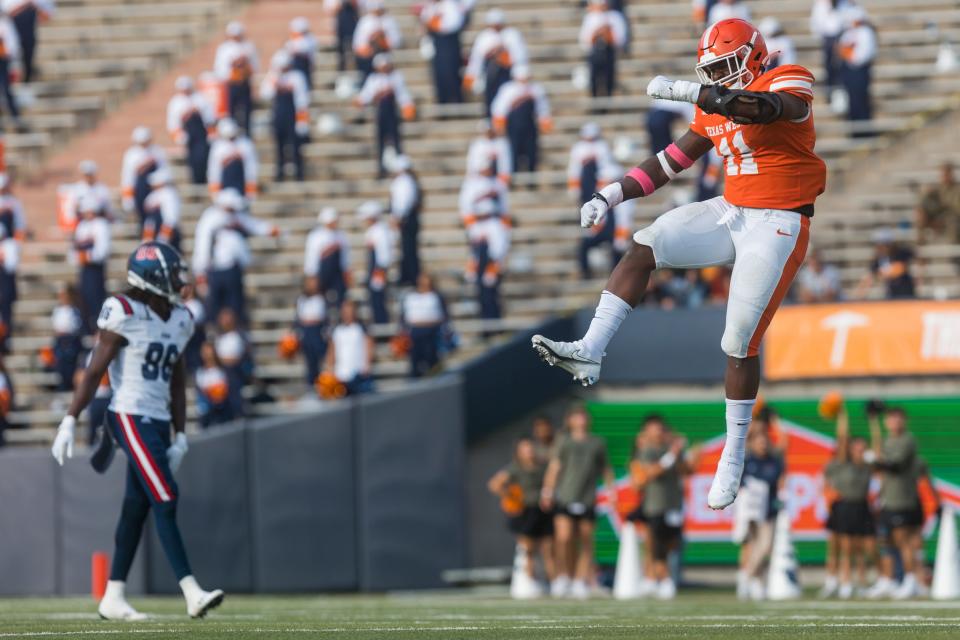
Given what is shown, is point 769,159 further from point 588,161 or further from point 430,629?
point 588,161

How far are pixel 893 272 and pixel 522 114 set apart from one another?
502 centimetres

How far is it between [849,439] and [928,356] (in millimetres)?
1698

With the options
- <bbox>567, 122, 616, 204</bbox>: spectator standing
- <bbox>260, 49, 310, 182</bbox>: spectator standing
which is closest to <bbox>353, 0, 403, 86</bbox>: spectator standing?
<bbox>260, 49, 310, 182</bbox>: spectator standing

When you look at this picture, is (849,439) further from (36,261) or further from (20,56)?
(20,56)

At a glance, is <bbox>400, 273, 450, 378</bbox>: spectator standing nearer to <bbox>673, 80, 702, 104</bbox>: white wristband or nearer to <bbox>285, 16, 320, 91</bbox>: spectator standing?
<bbox>285, 16, 320, 91</bbox>: spectator standing

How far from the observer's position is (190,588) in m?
9.75

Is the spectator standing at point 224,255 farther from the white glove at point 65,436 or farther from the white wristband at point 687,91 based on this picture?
the white wristband at point 687,91

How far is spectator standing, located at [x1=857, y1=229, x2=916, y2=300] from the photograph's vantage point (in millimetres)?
18609

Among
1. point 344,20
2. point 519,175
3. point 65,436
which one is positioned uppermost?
point 344,20

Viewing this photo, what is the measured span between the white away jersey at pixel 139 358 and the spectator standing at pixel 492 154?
10.9m

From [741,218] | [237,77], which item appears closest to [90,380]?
[741,218]

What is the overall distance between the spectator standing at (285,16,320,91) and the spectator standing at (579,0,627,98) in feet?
10.8

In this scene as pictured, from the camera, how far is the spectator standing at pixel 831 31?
2236 cm

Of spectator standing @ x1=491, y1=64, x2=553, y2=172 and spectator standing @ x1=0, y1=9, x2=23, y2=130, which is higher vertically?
spectator standing @ x1=0, y1=9, x2=23, y2=130
